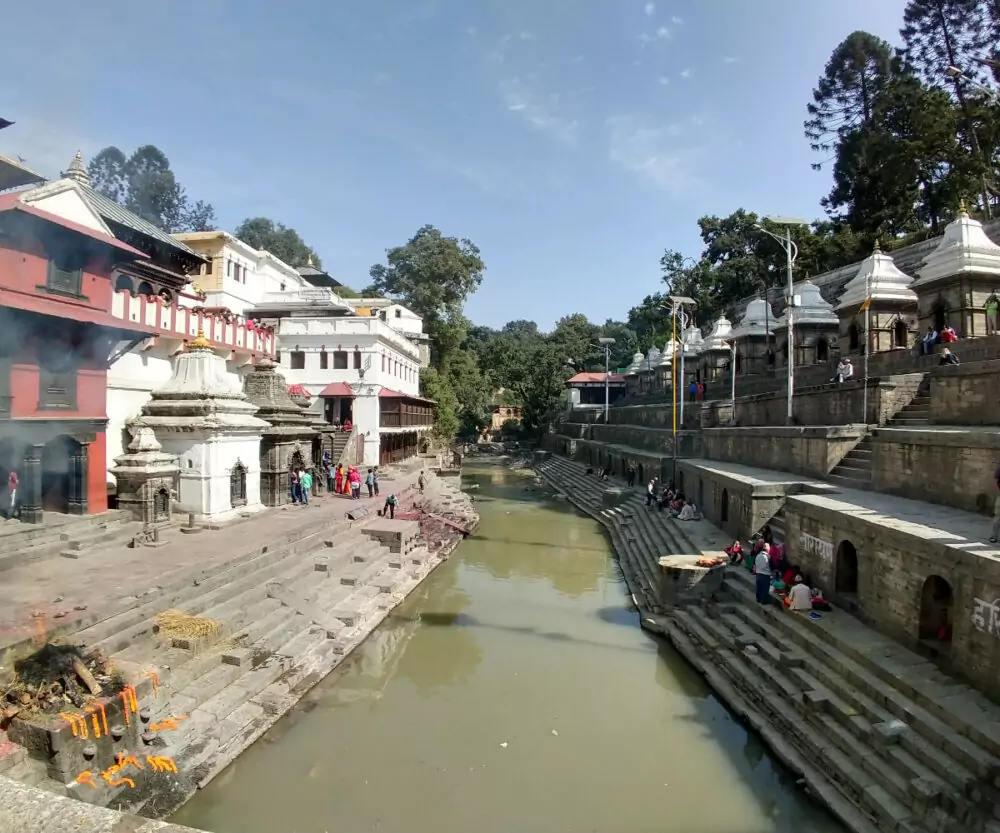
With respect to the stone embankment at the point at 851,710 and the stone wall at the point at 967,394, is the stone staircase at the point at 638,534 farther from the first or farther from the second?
the stone wall at the point at 967,394

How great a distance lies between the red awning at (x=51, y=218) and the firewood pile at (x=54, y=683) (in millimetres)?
6914

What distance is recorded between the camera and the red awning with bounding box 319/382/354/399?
2638 cm

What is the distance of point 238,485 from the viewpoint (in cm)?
1546

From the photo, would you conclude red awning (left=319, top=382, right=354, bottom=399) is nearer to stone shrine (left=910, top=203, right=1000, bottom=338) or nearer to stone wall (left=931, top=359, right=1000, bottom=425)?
stone shrine (left=910, top=203, right=1000, bottom=338)

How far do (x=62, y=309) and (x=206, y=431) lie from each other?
3.87 metres

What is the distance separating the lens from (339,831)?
20.2 feet

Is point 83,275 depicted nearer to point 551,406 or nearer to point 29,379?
point 29,379

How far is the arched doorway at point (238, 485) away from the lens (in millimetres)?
15188

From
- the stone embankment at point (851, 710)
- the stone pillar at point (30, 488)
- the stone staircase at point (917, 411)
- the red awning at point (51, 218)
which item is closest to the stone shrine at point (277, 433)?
the red awning at point (51, 218)

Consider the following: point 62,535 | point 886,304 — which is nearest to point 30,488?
point 62,535

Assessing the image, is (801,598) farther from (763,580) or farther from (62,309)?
(62,309)

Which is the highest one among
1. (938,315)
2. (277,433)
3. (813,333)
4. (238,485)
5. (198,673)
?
(813,333)

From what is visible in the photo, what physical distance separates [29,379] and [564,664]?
384 inches

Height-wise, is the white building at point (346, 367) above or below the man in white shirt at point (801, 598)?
above
